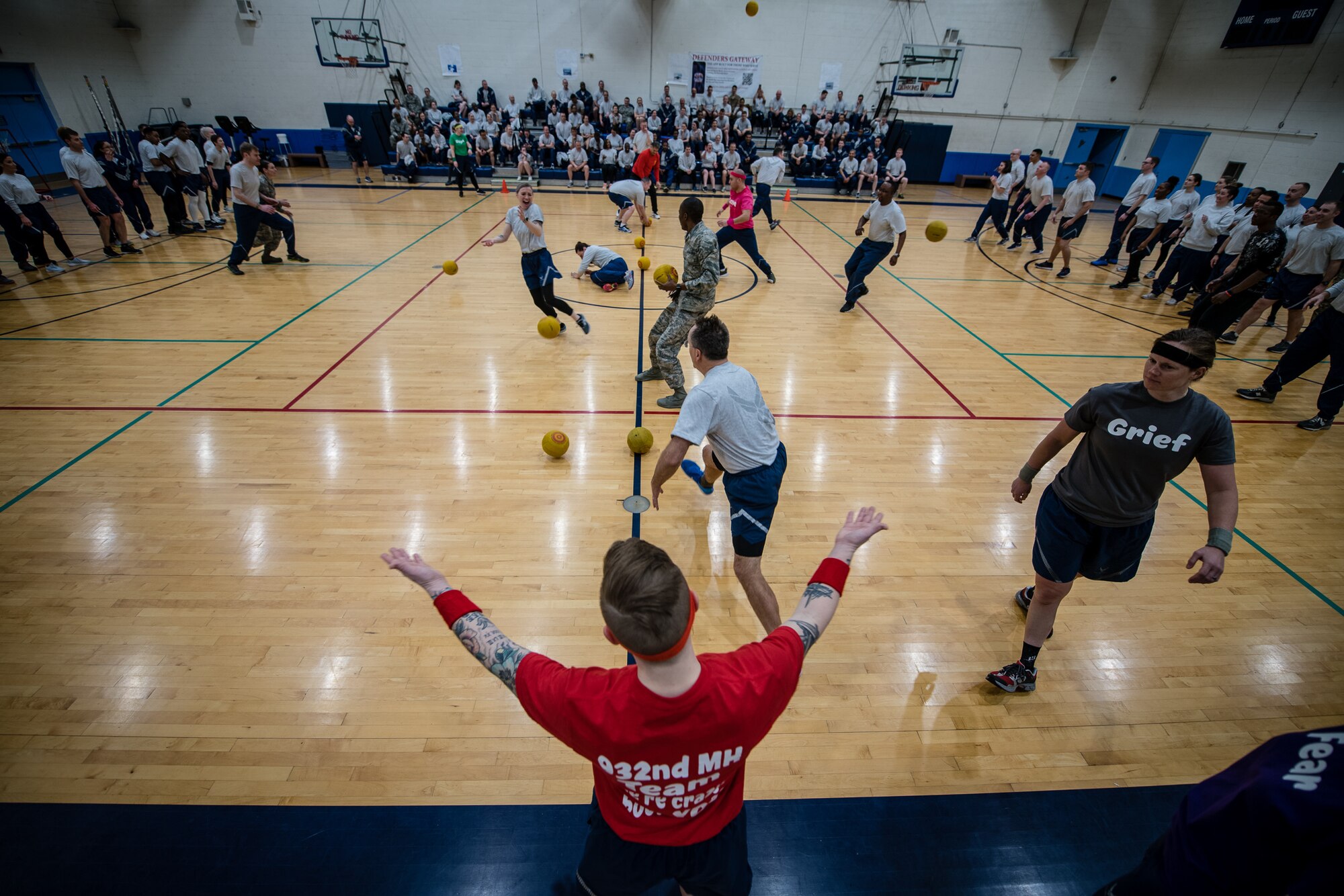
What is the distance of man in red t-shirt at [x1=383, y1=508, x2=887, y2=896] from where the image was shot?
135 cm

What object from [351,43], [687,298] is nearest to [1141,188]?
[687,298]

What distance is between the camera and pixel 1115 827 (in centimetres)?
265

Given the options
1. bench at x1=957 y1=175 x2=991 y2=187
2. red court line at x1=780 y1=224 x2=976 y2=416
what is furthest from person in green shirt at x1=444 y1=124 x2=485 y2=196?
bench at x1=957 y1=175 x2=991 y2=187

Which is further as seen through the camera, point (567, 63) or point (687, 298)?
point (567, 63)

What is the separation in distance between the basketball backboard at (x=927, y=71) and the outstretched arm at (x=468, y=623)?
25.3m

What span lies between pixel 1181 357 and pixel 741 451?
6.68 feet

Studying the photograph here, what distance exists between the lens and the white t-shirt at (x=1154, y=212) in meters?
Result: 10.0

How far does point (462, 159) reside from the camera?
1664cm

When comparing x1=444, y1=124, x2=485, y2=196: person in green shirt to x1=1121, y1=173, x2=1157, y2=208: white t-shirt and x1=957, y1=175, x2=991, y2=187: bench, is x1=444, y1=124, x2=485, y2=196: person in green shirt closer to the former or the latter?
x1=1121, y1=173, x2=1157, y2=208: white t-shirt

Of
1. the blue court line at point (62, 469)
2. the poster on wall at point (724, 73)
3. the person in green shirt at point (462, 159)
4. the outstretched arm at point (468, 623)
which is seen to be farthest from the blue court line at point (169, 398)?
the poster on wall at point (724, 73)

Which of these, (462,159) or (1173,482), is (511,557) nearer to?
(1173,482)

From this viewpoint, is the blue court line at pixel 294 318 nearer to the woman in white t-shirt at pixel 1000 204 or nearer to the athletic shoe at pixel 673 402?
the athletic shoe at pixel 673 402

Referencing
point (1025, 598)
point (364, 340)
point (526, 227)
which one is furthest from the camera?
point (364, 340)

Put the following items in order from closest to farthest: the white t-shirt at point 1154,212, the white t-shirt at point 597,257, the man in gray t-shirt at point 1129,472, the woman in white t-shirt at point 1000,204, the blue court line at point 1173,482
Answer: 1. the man in gray t-shirt at point 1129,472
2. the blue court line at point 1173,482
3. the white t-shirt at point 597,257
4. the white t-shirt at point 1154,212
5. the woman in white t-shirt at point 1000,204
